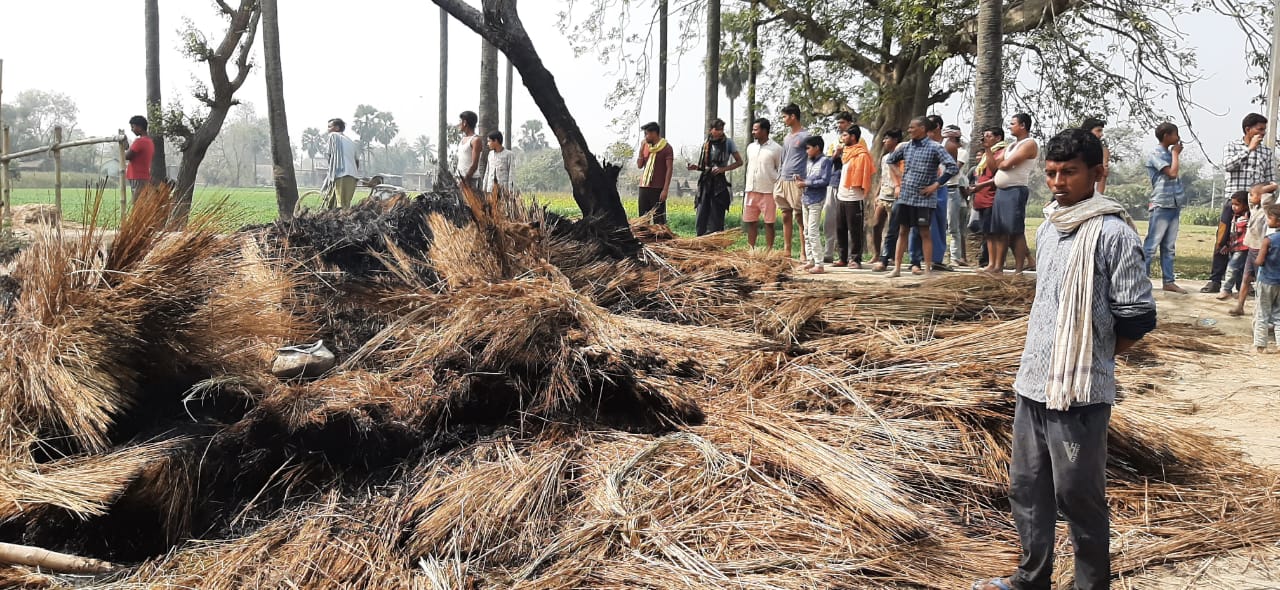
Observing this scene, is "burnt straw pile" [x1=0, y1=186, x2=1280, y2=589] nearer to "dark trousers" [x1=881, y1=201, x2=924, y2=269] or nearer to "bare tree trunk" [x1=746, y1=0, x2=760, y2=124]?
"dark trousers" [x1=881, y1=201, x2=924, y2=269]

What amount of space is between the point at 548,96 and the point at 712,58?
9511mm

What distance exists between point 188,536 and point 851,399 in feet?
8.87

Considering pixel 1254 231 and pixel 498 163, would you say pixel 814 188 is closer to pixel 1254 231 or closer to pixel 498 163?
pixel 498 163

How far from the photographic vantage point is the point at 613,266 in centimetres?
519

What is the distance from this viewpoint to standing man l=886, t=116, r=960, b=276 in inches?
288

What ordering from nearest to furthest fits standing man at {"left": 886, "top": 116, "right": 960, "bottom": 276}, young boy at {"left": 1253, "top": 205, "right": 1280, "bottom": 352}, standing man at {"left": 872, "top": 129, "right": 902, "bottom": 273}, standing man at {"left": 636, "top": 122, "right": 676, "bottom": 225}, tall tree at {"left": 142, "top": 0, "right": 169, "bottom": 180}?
1. young boy at {"left": 1253, "top": 205, "right": 1280, "bottom": 352}
2. standing man at {"left": 886, "top": 116, "right": 960, "bottom": 276}
3. standing man at {"left": 872, "top": 129, "right": 902, "bottom": 273}
4. standing man at {"left": 636, "top": 122, "right": 676, "bottom": 225}
5. tall tree at {"left": 142, "top": 0, "right": 169, "bottom": 180}

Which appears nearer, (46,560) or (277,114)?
(46,560)

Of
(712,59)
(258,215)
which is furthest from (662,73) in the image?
(258,215)

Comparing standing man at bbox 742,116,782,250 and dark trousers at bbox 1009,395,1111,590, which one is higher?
standing man at bbox 742,116,782,250

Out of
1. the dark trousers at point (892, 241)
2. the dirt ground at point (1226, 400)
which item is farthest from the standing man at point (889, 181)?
the dirt ground at point (1226, 400)

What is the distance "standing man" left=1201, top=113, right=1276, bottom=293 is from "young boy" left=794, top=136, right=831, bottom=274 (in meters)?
3.49

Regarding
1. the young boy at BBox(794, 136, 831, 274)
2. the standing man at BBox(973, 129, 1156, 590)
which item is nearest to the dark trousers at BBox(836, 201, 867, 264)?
the young boy at BBox(794, 136, 831, 274)

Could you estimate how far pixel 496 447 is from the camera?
11.6ft

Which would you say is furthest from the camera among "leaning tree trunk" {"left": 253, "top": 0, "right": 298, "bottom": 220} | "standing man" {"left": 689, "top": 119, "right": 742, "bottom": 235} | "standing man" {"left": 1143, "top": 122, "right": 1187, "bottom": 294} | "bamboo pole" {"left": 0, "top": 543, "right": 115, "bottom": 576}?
"leaning tree trunk" {"left": 253, "top": 0, "right": 298, "bottom": 220}
